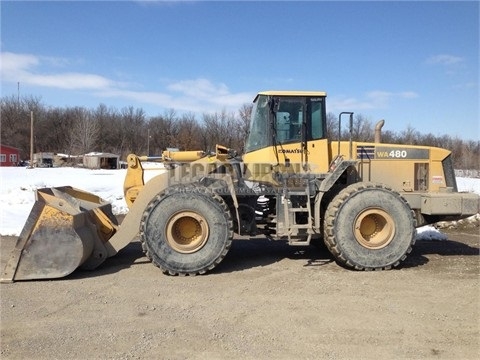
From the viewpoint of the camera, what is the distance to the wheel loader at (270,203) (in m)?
5.99

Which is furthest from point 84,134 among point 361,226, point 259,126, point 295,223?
point 361,226

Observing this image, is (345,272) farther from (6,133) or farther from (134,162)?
(6,133)

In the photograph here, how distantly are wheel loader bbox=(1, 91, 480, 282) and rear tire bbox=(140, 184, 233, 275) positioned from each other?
1 centimetres

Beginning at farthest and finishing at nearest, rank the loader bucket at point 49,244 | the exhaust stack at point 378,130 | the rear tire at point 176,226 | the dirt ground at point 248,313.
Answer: the exhaust stack at point 378,130, the rear tire at point 176,226, the loader bucket at point 49,244, the dirt ground at point 248,313

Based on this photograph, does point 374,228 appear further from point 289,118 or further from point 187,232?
point 187,232

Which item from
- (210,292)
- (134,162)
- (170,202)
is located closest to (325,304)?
(210,292)

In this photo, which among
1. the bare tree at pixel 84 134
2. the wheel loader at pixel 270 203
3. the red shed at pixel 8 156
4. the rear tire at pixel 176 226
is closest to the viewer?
the wheel loader at pixel 270 203

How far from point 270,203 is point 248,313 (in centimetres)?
276

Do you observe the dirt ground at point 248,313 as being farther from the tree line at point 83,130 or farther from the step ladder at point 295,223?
the tree line at point 83,130

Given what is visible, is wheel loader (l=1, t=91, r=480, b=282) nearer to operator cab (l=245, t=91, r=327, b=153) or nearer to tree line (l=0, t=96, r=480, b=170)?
operator cab (l=245, t=91, r=327, b=153)

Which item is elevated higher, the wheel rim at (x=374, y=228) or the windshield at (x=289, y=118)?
the windshield at (x=289, y=118)

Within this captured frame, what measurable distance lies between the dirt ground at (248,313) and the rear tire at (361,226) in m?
0.25

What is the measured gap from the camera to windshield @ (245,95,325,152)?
6891 millimetres

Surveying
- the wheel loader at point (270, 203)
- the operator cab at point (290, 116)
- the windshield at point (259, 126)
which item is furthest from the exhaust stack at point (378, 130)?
the windshield at point (259, 126)
